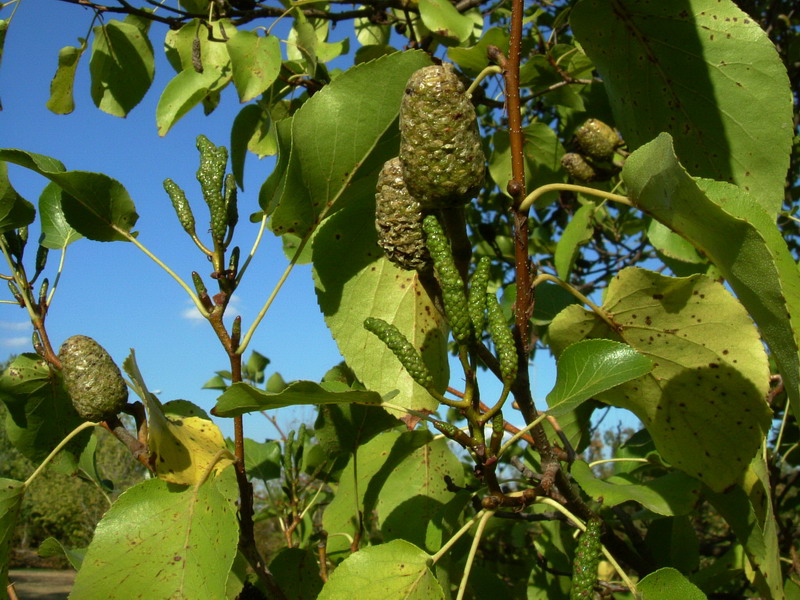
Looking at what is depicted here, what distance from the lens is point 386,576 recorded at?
40.5 inches

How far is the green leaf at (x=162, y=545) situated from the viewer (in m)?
1.05

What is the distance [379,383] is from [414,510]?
1.47ft

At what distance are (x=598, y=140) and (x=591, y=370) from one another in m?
1.61

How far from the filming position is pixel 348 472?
5.62 ft

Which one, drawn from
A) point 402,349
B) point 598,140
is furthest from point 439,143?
point 598,140

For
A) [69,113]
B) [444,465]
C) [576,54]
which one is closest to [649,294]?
[444,465]

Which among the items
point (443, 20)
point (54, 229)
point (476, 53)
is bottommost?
point (54, 229)

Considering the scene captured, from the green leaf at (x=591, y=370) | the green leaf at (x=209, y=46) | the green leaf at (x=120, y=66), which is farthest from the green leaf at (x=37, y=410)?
the green leaf at (x=591, y=370)

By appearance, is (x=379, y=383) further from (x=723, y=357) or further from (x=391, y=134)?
(x=723, y=357)

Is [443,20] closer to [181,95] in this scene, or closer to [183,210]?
[181,95]

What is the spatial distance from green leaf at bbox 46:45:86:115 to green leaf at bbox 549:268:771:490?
1.97 m

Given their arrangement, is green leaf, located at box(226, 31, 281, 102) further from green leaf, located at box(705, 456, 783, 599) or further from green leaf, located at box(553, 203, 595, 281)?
green leaf, located at box(705, 456, 783, 599)

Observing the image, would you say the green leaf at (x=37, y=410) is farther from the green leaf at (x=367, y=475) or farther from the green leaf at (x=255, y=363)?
the green leaf at (x=255, y=363)

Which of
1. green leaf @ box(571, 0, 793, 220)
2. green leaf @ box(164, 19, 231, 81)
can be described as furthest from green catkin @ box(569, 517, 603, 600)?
green leaf @ box(164, 19, 231, 81)
